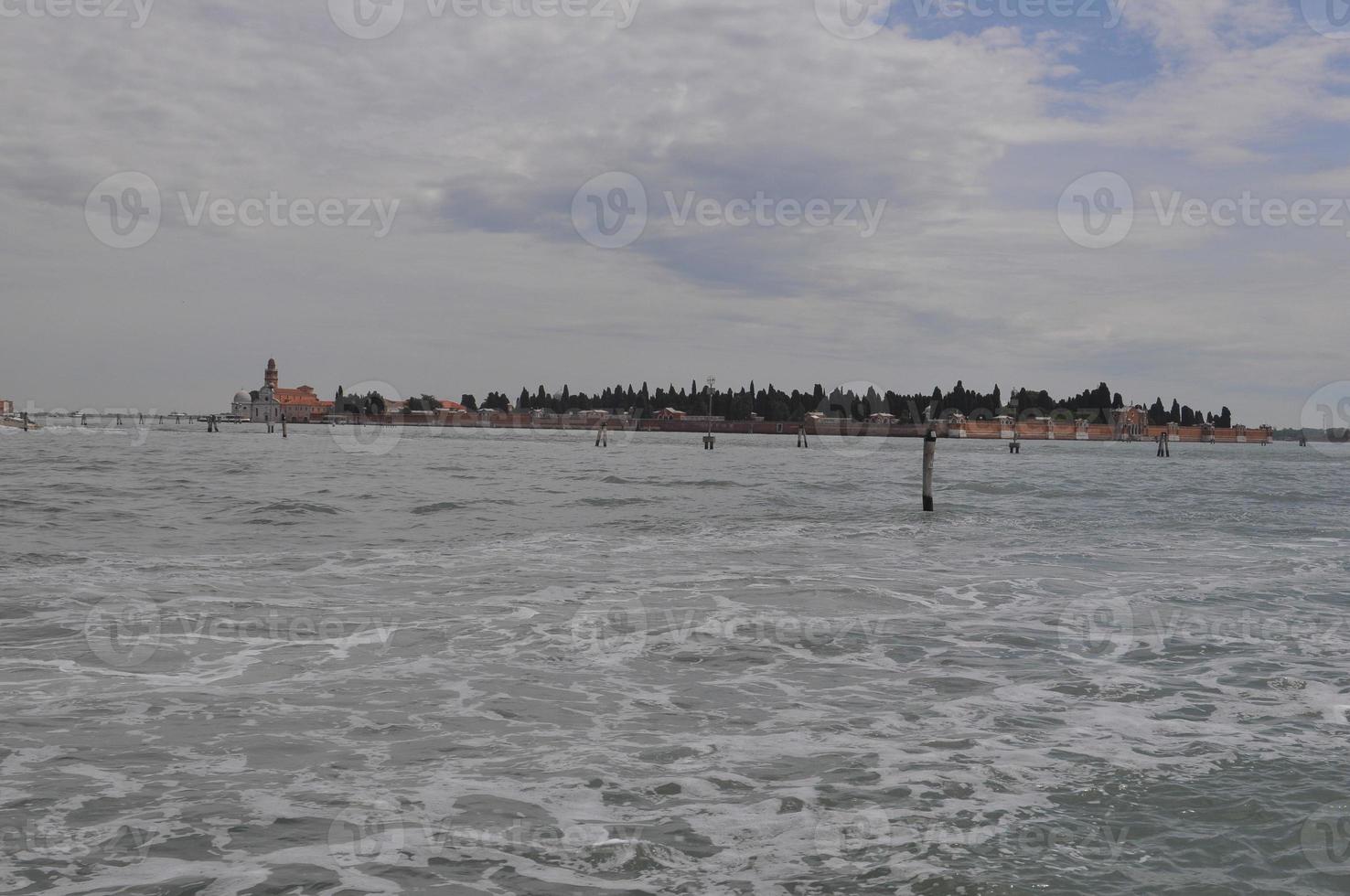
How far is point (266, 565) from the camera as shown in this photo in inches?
617

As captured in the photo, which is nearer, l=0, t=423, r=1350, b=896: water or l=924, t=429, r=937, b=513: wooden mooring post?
l=0, t=423, r=1350, b=896: water

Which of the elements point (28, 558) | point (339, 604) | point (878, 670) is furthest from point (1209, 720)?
point (28, 558)

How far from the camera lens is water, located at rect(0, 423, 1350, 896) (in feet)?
16.0

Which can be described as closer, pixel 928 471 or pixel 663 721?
pixel 663 721

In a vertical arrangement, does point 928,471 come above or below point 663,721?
above

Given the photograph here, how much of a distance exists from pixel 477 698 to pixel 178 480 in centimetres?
3213

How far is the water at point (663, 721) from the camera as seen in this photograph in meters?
4.88

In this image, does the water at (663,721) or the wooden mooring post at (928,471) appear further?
the wooden mooring post at (928,471)

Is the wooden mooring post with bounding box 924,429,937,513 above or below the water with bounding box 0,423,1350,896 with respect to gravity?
above

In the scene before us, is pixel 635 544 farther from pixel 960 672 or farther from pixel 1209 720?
pixel 1209 720

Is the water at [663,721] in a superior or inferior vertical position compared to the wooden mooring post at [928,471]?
inferior

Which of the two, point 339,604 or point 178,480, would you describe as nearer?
point 339,604

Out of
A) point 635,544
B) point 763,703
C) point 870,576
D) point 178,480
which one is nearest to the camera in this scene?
point 763,703

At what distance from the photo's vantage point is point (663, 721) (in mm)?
7348
